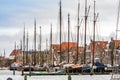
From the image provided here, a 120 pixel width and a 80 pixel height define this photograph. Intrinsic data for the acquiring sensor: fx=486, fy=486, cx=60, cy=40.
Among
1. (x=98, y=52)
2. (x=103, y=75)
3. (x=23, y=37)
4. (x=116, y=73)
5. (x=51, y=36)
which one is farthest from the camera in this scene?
(x=98, y=52)

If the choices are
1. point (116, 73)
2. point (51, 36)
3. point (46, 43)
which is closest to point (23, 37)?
point (46, 43)

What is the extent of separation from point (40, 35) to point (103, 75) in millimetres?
45844

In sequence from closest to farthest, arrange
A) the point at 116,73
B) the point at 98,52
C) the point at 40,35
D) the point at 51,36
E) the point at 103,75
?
the point at 116,73
the point at 103,75
the point at 51,36
the point at 40,35
the point at 98,52

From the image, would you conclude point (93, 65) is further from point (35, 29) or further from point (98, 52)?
point (98, 52)

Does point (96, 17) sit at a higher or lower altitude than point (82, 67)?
higher

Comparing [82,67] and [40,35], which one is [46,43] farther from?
[82,67]

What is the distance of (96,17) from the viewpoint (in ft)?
352

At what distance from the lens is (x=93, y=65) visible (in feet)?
323

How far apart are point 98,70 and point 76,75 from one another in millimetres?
6412

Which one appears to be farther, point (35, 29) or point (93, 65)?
point (35, 29)

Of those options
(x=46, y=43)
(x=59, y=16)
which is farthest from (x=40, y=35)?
(x=59, y=16)

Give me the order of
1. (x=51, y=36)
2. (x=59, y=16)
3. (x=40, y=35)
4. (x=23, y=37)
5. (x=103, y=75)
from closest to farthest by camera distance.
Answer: (x=103, y=75), (x=59, y=16), (x=51, y=36), (x=40, y=35), (x=23, y=37)

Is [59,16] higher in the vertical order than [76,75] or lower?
higher

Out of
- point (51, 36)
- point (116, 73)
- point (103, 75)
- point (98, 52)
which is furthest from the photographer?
point (98, 52)
